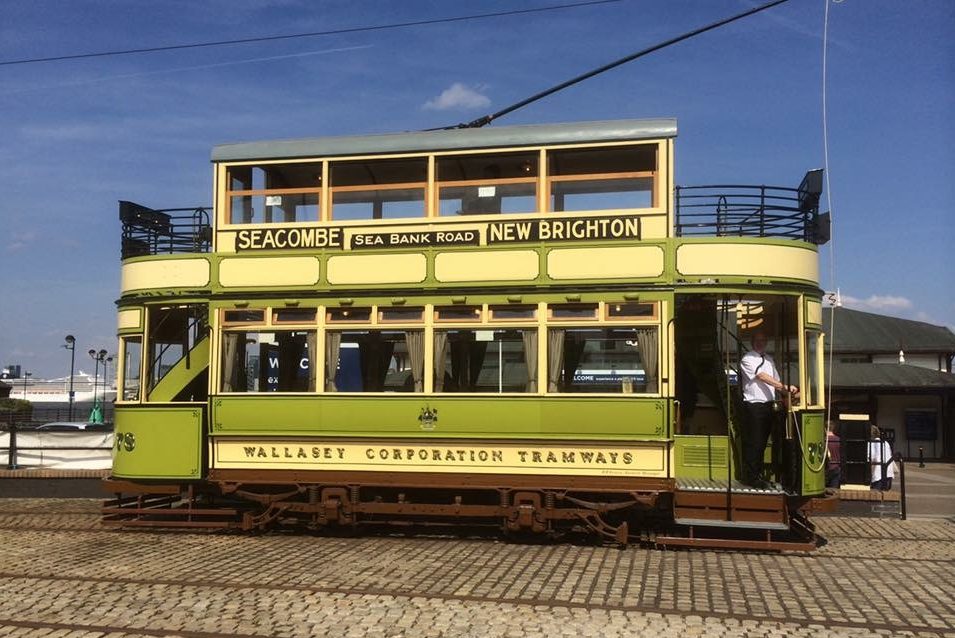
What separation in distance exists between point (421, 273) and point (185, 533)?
4.32m

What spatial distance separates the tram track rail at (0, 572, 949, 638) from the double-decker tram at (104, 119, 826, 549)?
8.07ft

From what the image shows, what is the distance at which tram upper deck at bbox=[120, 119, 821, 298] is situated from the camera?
962cm

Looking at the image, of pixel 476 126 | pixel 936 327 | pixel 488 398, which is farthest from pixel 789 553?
pixel 936 327

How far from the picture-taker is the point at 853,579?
788 centimetres

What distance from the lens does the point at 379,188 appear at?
10422mm

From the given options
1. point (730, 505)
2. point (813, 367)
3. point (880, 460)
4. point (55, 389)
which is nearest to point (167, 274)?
point (730, 505)

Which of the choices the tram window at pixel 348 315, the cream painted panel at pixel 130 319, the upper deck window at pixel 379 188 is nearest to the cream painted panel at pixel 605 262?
the upper deck window at pixel 379 188

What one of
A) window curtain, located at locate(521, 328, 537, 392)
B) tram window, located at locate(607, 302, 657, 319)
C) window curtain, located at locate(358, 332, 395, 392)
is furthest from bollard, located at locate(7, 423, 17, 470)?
tram window, located at locate(607, 302, 657, 319)

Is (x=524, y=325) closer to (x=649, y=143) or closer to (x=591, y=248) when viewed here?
(x=591, y=248)

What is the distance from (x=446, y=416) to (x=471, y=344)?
875 millimetres

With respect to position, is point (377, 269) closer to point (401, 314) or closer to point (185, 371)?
point (401, 314)

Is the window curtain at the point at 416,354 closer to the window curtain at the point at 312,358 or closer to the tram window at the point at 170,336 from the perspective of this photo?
the window curtain at the point at 312,358

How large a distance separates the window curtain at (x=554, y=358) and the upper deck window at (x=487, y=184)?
1.53 meters

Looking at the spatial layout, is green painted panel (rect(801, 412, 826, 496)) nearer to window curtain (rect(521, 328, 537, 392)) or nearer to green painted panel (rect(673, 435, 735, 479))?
green painted panel (rect(673, 435, 735, 479))
